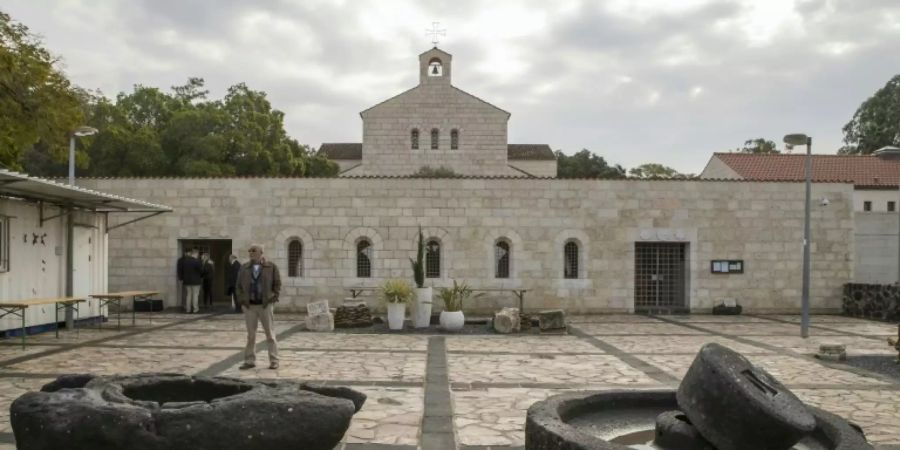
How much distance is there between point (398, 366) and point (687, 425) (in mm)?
6410

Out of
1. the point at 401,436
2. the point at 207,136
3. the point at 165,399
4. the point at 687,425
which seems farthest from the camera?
the point at 207,136

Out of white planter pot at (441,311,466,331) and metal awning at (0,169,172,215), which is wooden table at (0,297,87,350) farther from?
white planter pot at (441,311,466,331)

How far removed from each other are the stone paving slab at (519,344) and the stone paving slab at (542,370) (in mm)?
713

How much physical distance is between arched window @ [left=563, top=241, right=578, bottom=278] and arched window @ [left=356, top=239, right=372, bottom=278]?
5.54 metres

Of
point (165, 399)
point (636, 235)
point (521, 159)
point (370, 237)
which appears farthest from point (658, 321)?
point (521, 159)

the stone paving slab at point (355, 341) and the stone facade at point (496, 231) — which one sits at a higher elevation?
the stone facade at point (496, 231)

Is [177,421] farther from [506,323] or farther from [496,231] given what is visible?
[496,231]

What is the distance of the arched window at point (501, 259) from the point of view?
66.4ft

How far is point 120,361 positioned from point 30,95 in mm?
4844

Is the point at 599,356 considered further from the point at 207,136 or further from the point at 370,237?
the point at 207,136

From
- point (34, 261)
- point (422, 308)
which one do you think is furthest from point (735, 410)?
point (34, 261)

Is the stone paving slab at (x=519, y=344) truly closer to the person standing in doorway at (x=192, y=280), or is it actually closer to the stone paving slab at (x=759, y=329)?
the stone paving slab at (x=759, y=329)

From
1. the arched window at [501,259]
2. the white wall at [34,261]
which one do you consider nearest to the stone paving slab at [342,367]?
the white wall at [34,261]

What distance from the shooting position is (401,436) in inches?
258
